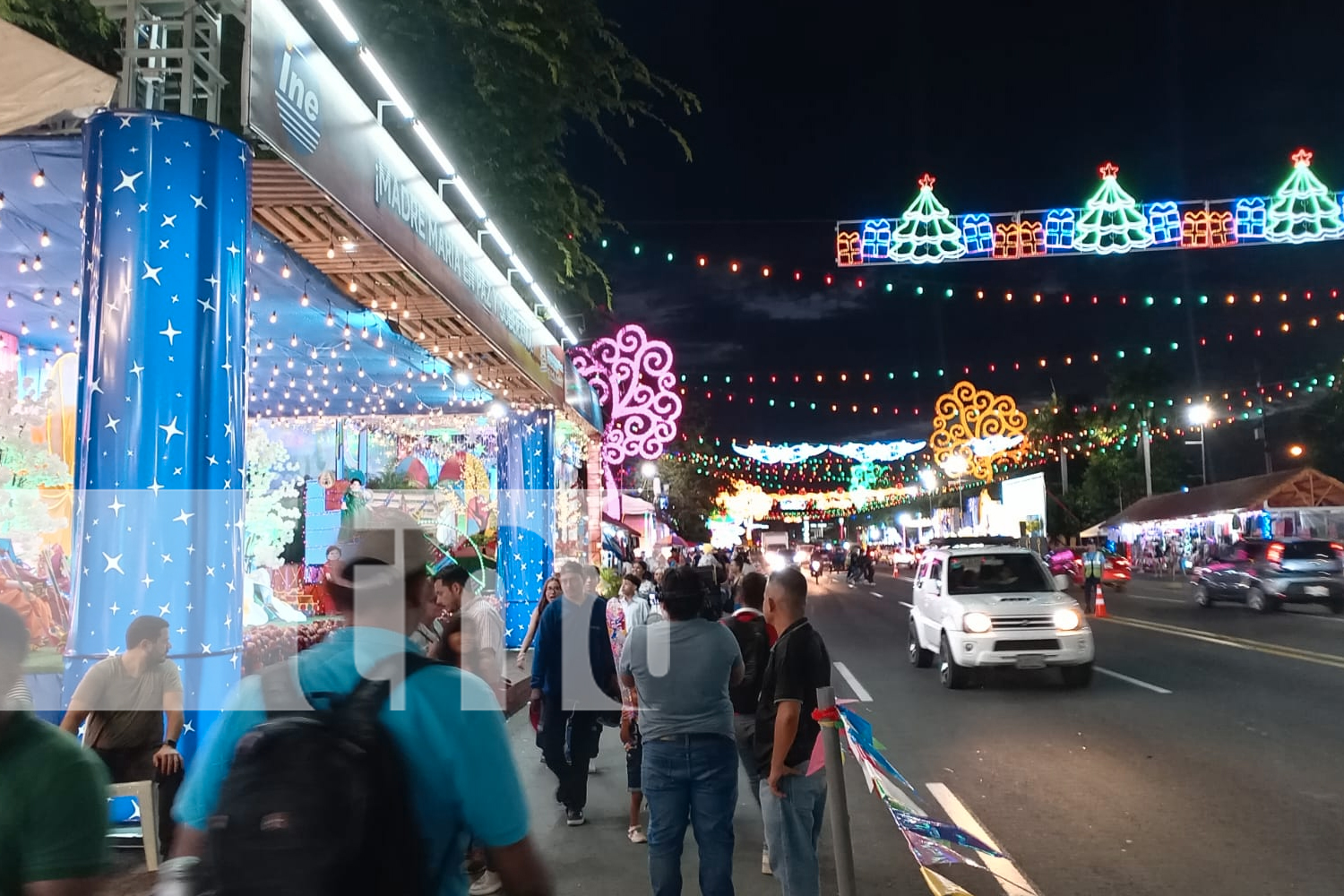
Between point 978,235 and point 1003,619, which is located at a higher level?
point 978,235

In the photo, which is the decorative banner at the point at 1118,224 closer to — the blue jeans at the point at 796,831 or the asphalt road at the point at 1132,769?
the asphalt road at the point at 1132,769

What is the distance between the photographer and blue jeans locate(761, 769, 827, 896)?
466 centimetres

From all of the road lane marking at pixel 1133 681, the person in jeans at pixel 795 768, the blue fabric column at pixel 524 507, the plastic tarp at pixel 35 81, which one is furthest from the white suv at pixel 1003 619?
the plastic tarp at pixel 35 81

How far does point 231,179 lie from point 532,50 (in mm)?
7016

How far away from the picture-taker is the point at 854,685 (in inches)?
553

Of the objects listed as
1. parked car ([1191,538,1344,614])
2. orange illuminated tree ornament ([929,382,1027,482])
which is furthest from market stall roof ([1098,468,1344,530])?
parked car ([1191,538,1344,614])

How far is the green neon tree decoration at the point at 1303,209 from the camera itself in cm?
1916

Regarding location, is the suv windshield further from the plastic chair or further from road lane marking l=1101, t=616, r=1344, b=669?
the plastic chair

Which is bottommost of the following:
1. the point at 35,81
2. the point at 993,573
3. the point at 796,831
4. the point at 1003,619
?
the point at 796,831

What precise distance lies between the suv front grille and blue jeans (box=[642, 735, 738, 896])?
904 cm

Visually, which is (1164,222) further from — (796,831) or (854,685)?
(796,831)

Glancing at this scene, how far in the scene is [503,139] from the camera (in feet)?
45.1

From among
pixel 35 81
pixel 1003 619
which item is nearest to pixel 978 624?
pixel 1003 619

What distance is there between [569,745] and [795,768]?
3.02 m
